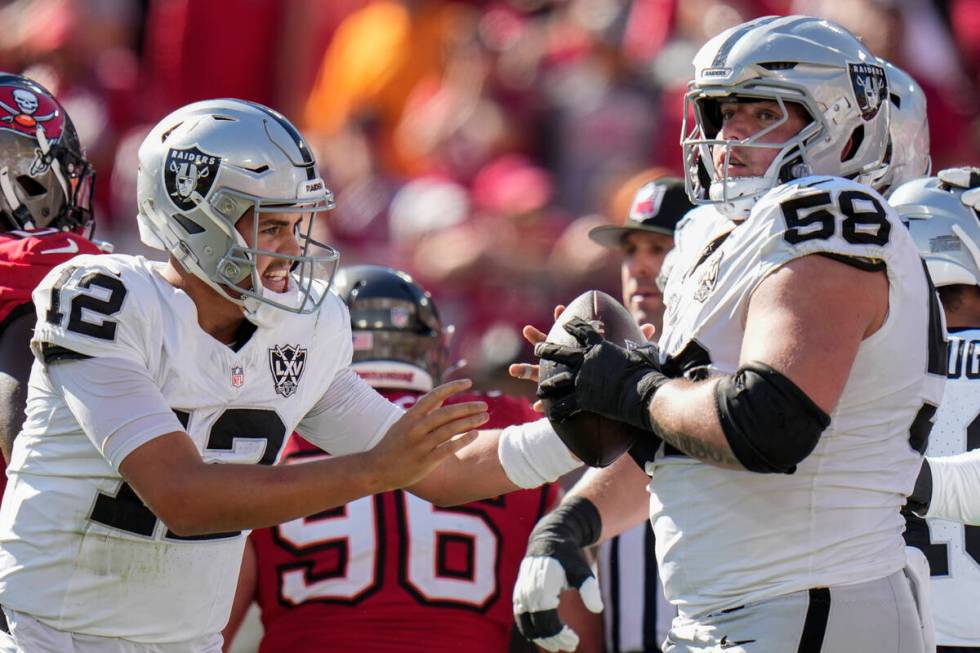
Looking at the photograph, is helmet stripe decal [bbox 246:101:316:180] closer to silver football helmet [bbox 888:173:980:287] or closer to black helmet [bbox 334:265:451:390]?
black helmet [bbox 334:265:451:390]

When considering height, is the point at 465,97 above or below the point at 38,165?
below

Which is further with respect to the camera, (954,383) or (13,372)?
(954,383)

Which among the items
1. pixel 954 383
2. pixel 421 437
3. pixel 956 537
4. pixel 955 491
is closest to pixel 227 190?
pixel 421 437

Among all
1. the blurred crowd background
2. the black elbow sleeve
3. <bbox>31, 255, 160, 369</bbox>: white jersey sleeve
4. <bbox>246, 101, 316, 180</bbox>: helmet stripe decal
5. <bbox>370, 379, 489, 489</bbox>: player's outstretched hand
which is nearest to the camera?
the black elbow sleeve

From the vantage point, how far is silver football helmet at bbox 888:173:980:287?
414 centimetres

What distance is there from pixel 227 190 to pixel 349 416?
651mm

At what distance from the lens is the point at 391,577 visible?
467cm

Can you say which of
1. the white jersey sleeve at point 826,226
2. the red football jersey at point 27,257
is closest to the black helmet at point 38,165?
the red football jersey at point 27,257

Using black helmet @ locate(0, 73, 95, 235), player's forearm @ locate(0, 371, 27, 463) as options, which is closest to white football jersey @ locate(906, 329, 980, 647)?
player's forearm @ locate(0, 371, 27, 463)

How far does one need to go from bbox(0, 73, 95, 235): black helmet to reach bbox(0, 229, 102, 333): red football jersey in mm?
227

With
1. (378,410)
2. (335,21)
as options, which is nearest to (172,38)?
(335,21)

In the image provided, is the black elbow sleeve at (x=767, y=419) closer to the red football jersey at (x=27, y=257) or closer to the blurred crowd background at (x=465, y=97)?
the red football jersey at (x=27, y=257)

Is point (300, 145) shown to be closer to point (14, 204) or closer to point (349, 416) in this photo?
point (349, 416)

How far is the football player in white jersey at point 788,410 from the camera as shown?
2.96 meters
